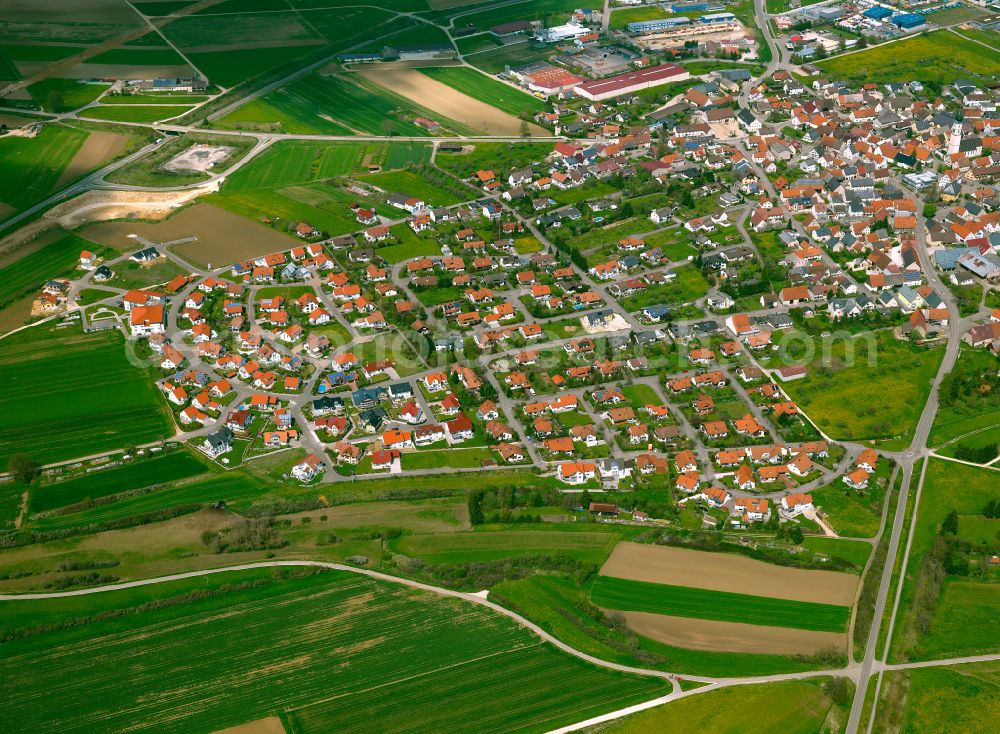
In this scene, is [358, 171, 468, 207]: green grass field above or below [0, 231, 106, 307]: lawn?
above

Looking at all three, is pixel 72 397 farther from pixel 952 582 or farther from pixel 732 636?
pixel 952 582

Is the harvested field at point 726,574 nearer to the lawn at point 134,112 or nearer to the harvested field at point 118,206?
the harvested field at point 118,206

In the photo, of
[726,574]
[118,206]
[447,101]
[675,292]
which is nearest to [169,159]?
[118,206]

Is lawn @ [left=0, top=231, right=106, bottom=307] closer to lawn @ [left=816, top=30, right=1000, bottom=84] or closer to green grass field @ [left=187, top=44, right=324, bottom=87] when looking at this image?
green grass field @ [left=187, top=44, right=324, bottom=87]

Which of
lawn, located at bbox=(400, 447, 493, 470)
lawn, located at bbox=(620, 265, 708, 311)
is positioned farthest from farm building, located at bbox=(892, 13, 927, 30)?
lawn, located at bbox=(400, 447, 493, 470)

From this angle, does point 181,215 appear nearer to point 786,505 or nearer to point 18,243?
point 18,243
